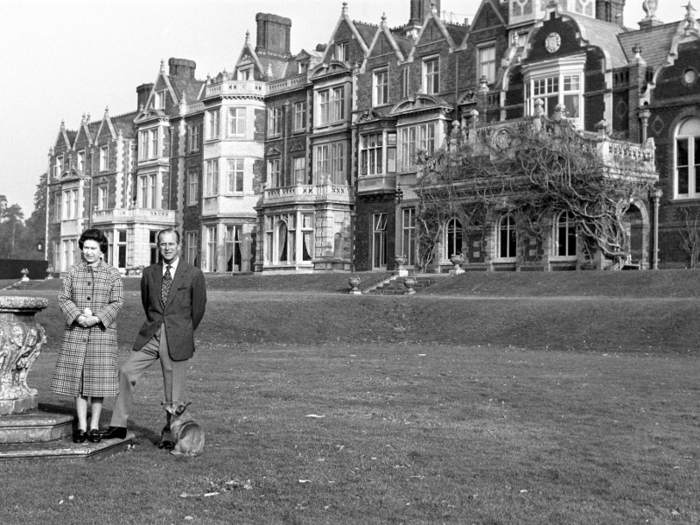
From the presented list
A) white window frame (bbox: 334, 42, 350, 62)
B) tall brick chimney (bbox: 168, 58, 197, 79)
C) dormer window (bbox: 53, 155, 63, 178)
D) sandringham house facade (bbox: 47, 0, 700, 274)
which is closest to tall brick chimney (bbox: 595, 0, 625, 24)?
sandringham house facade (bbox: 47, 0, 700, 274)

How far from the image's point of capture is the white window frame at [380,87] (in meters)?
47.3

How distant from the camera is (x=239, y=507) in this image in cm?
782

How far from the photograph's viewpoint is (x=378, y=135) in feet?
153

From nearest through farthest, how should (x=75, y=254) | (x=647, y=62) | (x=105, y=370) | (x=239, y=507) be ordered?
(x=239, y=507)
(x=105, y=370)
(x=647, y=62)
(x=75, y=254)

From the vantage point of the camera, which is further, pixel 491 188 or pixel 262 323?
pixel 491 188

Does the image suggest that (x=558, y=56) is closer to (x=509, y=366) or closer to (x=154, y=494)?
(x=509, y=366)

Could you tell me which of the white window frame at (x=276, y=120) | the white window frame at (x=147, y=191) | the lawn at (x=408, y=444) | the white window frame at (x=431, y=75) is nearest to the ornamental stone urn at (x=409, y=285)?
the lawn at (x=408, y=444)

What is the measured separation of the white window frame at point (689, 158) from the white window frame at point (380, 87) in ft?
51.1

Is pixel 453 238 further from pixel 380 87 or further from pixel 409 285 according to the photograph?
pixel 380 87

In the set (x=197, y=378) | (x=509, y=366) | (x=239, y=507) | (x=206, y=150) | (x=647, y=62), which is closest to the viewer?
(x=239, y=507)

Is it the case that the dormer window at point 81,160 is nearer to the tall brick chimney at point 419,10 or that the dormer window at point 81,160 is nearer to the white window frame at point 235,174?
the white window frame at point 235,174

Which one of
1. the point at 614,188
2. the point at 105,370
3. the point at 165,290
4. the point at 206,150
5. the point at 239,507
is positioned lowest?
the point at 239,507

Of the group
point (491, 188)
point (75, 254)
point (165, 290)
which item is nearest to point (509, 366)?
point (165, 290)

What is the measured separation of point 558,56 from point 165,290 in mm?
30991
